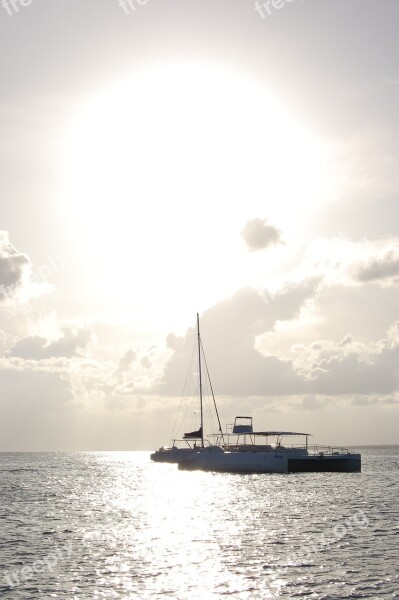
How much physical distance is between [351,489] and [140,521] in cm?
4440

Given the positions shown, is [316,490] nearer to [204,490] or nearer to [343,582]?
[204,490]

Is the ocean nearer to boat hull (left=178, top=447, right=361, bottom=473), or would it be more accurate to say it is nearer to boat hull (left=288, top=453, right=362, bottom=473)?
boat hull (left=178, top=447, right=361, bottom=473)

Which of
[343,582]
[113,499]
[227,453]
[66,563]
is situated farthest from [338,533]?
[227,453]

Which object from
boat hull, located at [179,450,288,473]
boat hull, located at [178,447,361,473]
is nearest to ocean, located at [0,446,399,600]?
boat hull, located at [179,450,288,473]

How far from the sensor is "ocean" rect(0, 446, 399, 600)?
3272 cm

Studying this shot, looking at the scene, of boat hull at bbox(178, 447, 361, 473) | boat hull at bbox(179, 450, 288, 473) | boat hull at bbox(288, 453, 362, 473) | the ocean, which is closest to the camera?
the ocean

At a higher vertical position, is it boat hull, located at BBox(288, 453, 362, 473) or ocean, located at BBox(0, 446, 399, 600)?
boat hull, located at BBox(288, 453, 362, 473)

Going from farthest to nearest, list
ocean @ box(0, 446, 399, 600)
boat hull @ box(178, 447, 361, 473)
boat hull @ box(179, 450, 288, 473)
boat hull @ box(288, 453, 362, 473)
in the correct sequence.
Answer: boat hull @ box(288, 453, 362, 473) < boat hull @ box(178, 447, 361, 473) < boat hull @ box(179, 450, 288, 473) < ocean @ box(0, 446, 399, 600)

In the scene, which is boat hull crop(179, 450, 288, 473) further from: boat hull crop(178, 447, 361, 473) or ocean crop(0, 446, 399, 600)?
ocean crop(0, 446, 399, 600)

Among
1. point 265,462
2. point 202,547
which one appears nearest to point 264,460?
point 265,462

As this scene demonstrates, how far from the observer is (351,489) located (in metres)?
93.8

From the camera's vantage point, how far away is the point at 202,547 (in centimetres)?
4338

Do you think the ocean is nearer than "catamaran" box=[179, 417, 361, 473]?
Yes

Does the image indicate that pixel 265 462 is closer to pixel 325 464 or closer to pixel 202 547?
pixel 325 464
